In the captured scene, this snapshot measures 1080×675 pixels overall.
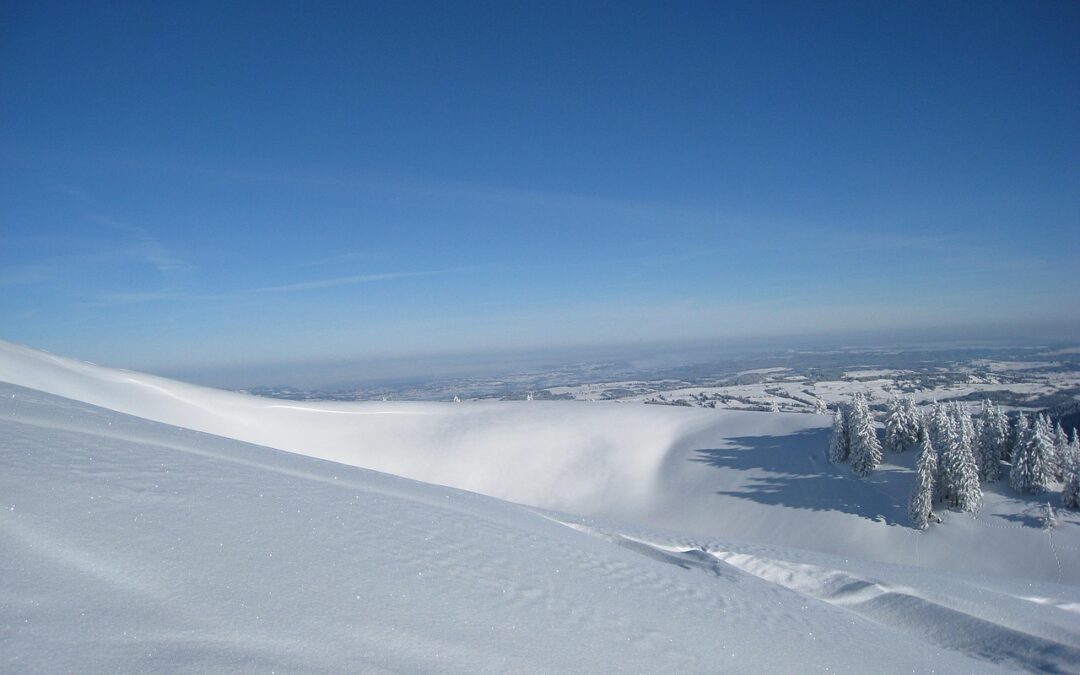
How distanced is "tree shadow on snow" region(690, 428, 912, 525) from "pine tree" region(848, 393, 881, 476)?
1.47ft

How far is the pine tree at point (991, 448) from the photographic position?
19484 millimetres

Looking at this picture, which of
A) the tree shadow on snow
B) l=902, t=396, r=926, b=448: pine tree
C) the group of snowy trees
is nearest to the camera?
the group of snowy trees

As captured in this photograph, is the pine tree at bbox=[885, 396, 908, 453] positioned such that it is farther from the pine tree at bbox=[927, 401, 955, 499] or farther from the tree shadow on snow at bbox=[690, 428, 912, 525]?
the pine tree at bbox=[927, 401, 955, 499]

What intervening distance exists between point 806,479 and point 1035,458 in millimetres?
6952

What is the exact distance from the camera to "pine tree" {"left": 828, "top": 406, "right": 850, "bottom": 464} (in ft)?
69.2

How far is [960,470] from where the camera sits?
17.3 m

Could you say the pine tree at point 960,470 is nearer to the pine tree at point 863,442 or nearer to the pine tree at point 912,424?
the pine tree at point 863,442

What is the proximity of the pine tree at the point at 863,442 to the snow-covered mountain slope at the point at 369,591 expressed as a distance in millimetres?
13436

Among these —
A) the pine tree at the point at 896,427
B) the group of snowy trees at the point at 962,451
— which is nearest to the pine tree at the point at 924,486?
the group of snowy trees at the point at 962,451

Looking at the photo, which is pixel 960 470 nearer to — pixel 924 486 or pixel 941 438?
pixel 941 438

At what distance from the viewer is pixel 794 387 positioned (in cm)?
4825

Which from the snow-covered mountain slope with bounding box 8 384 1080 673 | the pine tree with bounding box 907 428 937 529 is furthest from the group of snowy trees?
the snow-covered mountain slope with bounding box 8 384 1080 673

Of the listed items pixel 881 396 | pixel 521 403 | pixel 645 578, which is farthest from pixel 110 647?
pixel 881 396

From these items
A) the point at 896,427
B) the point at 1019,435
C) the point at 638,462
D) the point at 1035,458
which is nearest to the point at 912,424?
the point at 896,427
